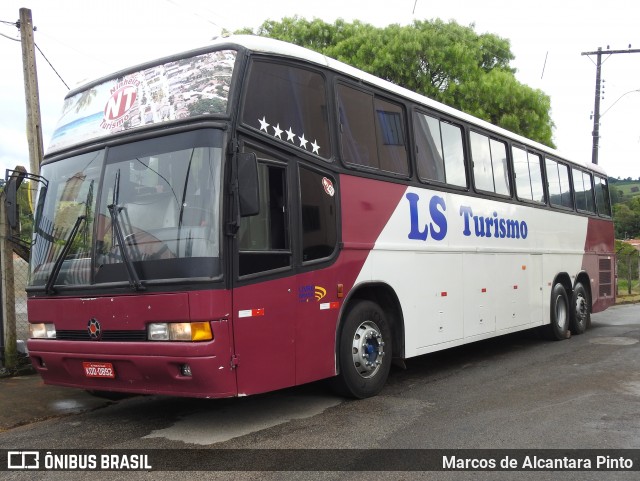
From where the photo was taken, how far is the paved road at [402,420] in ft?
17.3

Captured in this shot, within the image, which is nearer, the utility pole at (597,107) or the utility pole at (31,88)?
the utility pole at (31,88)

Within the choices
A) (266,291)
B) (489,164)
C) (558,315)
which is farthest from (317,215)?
(558,315)

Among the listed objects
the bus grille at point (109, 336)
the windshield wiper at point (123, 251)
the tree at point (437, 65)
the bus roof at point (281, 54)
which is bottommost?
the bus grille at point (109, 336)

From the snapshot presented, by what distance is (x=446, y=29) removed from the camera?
67.2 feet

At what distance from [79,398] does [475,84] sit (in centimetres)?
1554

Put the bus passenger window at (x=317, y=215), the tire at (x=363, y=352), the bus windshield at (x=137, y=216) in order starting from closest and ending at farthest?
1. the bus windshield at (x=137, y=216)
2. the bus passenger window at (x=317, y=215)
3. the tire at (x=363, y=352)

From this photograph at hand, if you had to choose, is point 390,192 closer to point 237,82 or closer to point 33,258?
point 237,82

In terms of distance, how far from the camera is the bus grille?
17.7 feet

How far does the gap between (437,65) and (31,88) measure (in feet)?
41.6

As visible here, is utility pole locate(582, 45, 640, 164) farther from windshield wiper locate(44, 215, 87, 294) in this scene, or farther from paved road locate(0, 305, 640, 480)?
windshield wiper locate(44, 215, 87, 294)

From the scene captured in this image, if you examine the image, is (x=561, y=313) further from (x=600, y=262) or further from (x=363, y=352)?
(x=363, y=352)

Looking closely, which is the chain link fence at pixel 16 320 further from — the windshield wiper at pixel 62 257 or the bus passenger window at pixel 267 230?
the bus passenger window at pixel 267 230

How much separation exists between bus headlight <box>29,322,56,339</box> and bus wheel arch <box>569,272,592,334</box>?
9.96m

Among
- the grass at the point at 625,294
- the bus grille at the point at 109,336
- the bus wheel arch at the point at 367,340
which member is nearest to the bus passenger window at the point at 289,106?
the bus wheel arch at the point at 367,340
